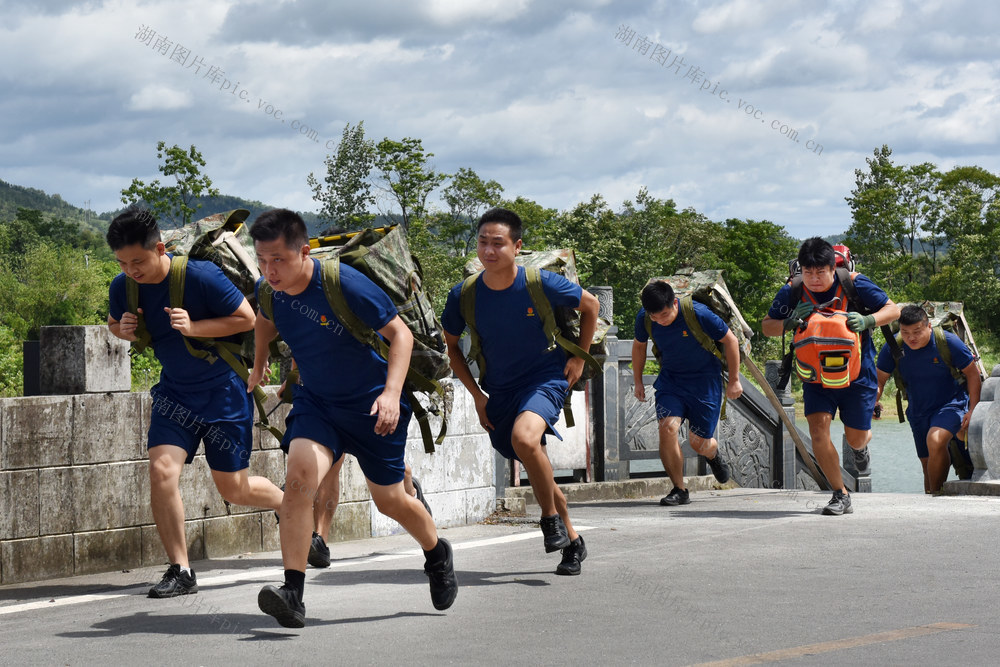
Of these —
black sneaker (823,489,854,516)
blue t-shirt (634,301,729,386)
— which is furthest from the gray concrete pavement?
blue t-shirt (634,301,729,386)

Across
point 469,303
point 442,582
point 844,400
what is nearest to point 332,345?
point 442,582

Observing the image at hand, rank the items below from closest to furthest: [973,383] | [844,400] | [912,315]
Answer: [844,400]
[973,383]
[912,315]

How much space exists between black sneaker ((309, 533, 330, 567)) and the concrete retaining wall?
0.98 m

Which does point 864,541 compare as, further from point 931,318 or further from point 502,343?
point 931,318

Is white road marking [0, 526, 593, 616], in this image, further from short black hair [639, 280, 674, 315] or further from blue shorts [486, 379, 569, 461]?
short black hair [639, 280, 674, 315]

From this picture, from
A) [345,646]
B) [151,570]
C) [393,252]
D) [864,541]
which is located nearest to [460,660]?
[345,646]

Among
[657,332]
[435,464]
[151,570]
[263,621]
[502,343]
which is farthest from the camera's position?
[657,332]

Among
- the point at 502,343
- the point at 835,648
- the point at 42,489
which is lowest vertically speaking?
the point at 835,648

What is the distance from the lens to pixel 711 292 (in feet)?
37.4

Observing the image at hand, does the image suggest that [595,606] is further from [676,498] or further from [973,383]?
[973,383]

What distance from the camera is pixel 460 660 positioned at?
4.73 meters

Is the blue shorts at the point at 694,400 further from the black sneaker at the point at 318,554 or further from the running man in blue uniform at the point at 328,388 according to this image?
the running man in blue uniform at the point at 328,388

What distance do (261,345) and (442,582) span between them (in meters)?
1.43

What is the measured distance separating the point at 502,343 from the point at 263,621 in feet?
6.81
